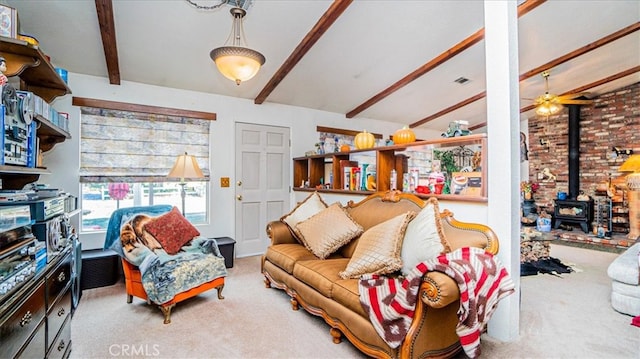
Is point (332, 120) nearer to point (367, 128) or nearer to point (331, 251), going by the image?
point (367, 128)

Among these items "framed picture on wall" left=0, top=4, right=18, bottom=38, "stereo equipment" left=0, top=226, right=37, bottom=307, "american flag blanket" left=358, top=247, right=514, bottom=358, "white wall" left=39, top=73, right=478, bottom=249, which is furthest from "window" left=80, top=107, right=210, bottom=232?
"american flag blanket" left=358, top=247, right=514, bottom=358

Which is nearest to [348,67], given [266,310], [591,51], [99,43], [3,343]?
[99,43]

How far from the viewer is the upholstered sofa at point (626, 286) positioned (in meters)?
2.66

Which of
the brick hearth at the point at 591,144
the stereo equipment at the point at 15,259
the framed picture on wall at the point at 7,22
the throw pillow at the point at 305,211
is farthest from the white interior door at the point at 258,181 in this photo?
the brick hearth at the point at 591,144

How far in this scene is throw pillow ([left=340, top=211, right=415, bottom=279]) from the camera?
225 cm

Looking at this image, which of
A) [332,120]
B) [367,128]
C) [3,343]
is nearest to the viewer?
[3,343]

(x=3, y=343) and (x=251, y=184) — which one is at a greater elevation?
(x=251, y=184)

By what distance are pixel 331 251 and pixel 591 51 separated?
485cm

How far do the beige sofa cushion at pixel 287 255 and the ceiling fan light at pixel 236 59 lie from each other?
5.63ft

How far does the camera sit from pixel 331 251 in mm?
2834

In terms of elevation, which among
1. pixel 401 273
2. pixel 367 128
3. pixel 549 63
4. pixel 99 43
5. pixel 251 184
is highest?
pixel 549 63

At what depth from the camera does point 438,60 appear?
4145 millimetres

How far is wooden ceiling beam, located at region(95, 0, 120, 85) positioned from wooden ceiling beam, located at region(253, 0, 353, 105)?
180 cm

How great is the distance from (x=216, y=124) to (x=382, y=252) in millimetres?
3283
